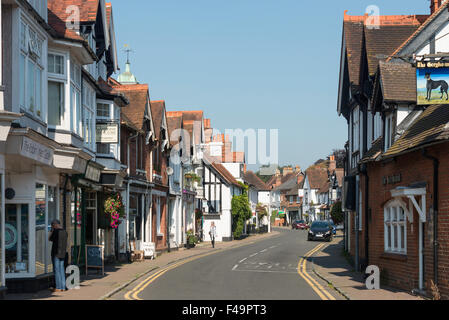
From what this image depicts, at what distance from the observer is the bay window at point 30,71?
1499 centimetres

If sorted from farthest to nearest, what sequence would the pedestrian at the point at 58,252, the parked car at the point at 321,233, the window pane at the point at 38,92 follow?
1. the parked car at the point at 321,233
2. the window pane at the point at 38,92
3. the pedestrian at the point at 58,252

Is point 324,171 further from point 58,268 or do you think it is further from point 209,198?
point 58,268

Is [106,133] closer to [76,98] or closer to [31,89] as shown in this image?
[76,98]

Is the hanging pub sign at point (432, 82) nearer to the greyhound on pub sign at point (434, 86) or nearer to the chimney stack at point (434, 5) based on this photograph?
the greyhound on pub sign at point (434, 86)

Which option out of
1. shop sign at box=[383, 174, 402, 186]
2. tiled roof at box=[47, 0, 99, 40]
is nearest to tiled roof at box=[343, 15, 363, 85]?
shop sign at box=[383, 174, 402, 186]

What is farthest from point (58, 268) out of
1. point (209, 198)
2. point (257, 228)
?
point (257, 228)

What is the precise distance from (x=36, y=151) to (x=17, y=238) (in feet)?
9.11

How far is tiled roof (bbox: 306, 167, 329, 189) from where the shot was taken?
10525 centimetres

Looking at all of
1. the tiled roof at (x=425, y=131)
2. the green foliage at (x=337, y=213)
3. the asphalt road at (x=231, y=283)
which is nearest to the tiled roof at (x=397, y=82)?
the tiled roof at (x=425, y=131)

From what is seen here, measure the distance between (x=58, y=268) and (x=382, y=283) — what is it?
9563mm

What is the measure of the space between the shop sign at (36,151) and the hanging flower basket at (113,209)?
8890mm

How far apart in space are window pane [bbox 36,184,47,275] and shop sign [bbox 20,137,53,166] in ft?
4.41

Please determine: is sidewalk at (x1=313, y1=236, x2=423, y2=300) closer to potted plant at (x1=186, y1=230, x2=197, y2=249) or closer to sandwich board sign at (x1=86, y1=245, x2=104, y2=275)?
sandwich board sign at (x1=86, y1=245, x2=104, y2=275)

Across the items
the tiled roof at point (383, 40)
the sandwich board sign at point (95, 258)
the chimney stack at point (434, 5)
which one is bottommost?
the sandwich board sign at point (95, 258)
